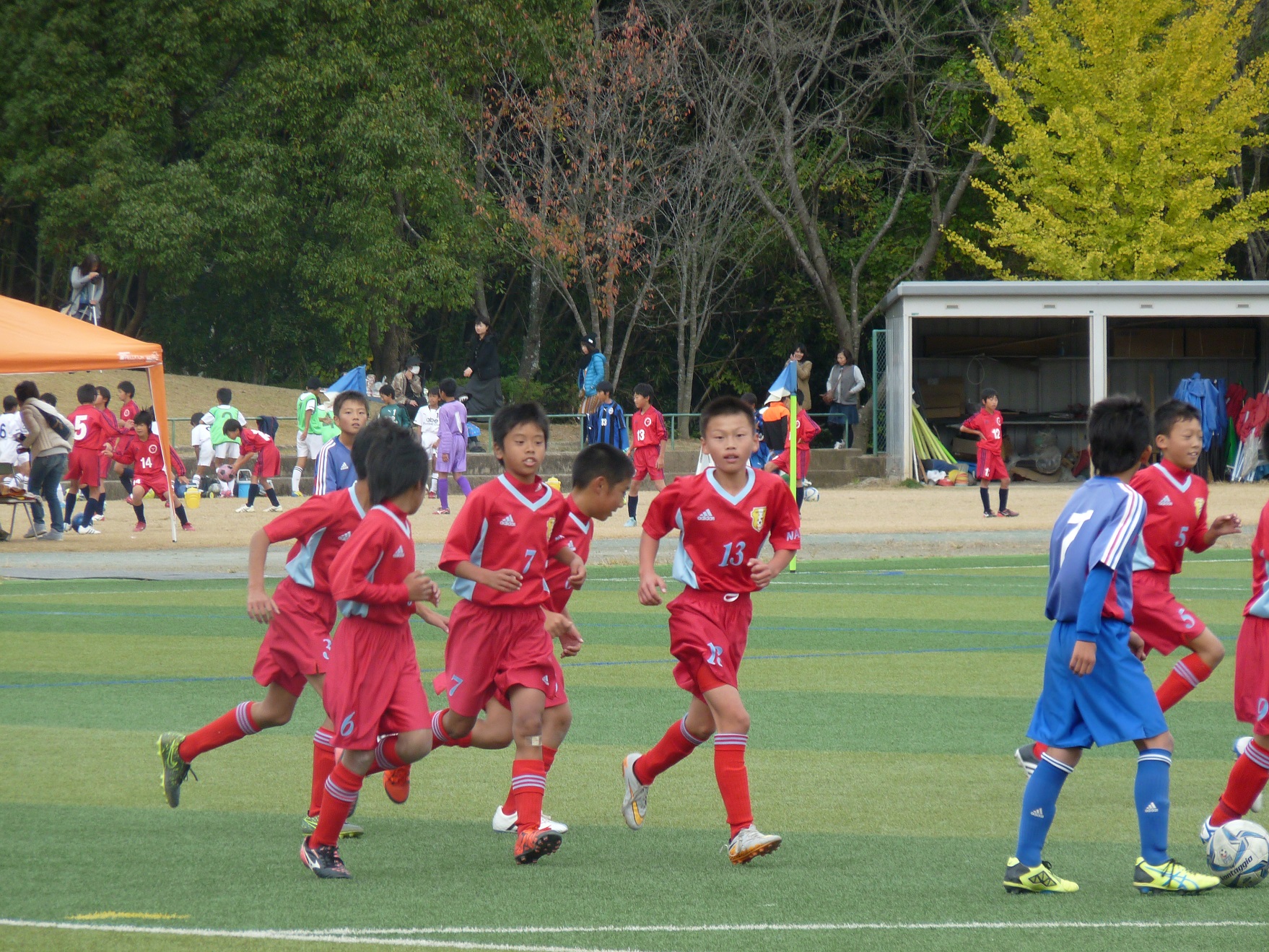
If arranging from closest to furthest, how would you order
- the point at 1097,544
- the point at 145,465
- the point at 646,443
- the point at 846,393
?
1. the point at 1097,544
2. the point at 145,465
3. the point at 646,443
4. the point at 846,393

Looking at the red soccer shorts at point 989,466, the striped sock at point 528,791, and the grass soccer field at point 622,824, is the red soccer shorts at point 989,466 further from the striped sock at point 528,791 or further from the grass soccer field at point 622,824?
the striped sock at point 528,791

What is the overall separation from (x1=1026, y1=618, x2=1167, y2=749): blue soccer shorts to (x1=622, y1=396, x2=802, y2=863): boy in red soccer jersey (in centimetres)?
117

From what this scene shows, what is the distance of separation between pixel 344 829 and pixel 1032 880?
273 centimetres

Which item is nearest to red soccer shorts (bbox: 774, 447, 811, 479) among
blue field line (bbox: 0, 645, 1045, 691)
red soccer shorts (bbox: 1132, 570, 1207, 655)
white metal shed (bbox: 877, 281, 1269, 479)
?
white metal shed (bbox: 877, 281, 1269, 479)

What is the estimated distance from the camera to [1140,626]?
22.9 feet


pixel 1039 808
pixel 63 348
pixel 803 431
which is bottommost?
pixel 1039 808

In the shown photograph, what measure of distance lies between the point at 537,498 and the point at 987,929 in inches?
94.3

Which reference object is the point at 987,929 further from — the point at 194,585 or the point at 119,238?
the point at 119,238

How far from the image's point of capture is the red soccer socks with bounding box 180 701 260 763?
238 inches

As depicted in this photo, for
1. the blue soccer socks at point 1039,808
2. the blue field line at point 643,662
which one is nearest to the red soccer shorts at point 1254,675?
the blue soccer socks at point 1039,808

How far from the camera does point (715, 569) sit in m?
5.77

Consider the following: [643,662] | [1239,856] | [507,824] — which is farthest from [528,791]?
[643,662]

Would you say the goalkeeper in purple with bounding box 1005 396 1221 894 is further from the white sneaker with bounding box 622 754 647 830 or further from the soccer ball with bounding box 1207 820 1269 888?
the white sneaker with bounding box 622 754 647 830

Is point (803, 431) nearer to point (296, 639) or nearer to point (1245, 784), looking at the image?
point (296, 639)
